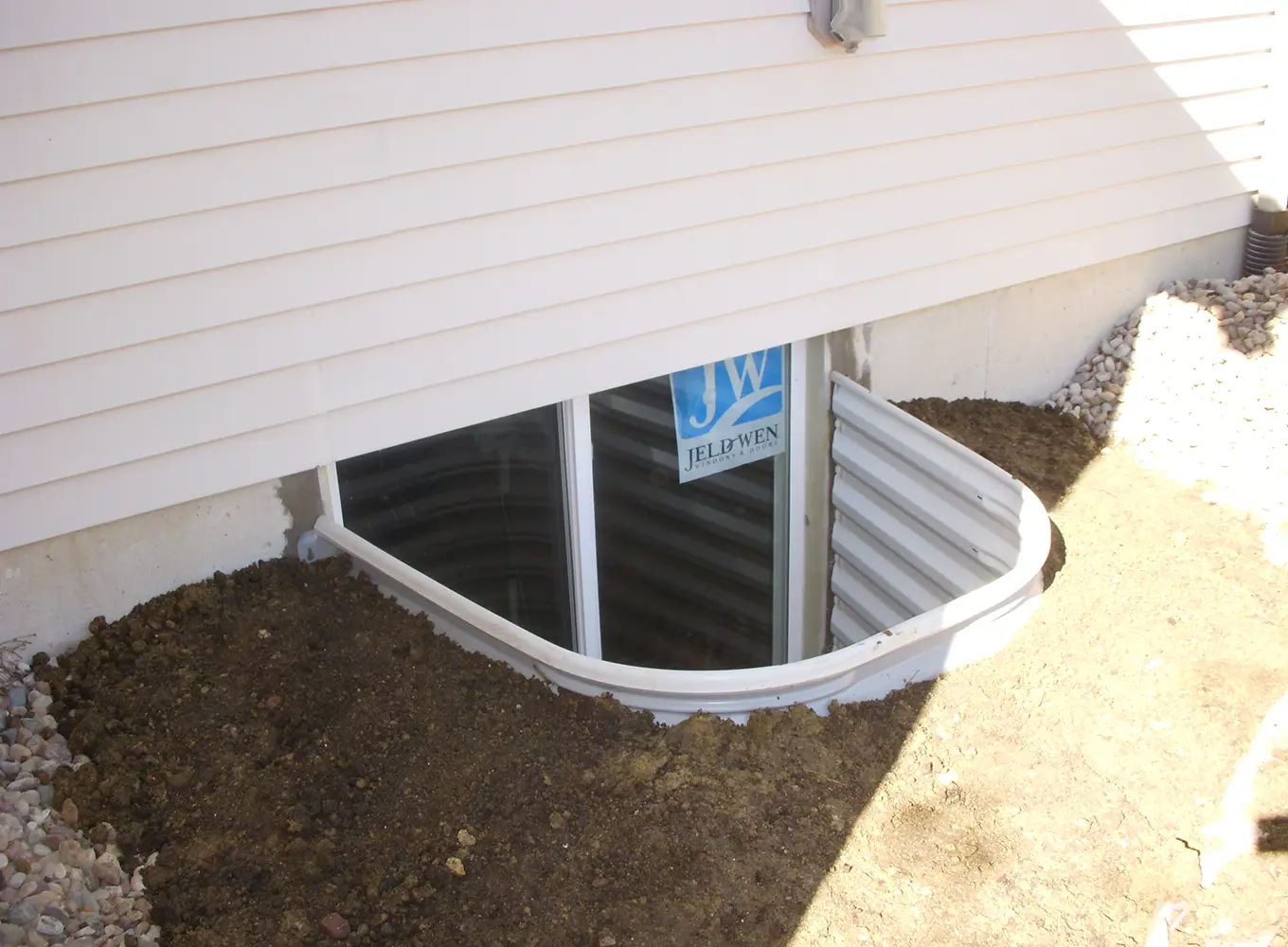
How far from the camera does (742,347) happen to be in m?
4.88

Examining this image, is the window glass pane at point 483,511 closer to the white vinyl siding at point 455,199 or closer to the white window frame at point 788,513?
the white window frame at point 788,513

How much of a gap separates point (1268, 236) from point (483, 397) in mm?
4395

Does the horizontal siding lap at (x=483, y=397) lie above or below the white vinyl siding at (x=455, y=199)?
below

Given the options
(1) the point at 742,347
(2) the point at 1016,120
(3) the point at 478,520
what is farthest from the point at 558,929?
(2) the point at 1016,120

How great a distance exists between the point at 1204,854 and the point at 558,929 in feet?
5.95

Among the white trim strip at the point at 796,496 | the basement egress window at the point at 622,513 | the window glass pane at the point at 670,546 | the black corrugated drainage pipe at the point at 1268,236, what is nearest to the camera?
the basement egress window at the point at 622,513

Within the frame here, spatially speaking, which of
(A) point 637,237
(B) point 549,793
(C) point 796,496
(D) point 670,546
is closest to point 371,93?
(A) point 637,237

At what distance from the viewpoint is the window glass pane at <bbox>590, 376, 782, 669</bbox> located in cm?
507

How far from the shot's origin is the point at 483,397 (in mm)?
4301

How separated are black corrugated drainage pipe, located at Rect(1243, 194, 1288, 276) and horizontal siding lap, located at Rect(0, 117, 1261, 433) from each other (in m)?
0.60

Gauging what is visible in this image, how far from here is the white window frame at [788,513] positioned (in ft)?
16.1

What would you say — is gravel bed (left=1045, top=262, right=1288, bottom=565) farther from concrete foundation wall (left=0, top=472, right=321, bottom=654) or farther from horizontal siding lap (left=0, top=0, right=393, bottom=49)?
horizontal siding lap (left=0, top=0, right=393, bottom=49)

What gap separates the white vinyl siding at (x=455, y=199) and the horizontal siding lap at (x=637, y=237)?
1 centimetres

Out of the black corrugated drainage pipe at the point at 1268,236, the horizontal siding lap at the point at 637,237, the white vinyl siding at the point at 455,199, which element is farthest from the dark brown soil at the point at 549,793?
the black corrugated drainage pipe at the point at 1268,236
